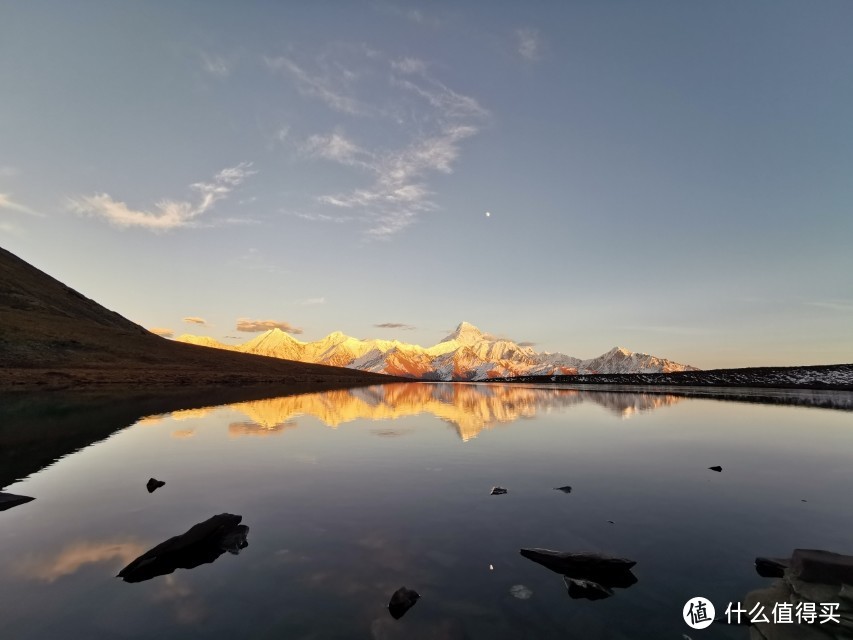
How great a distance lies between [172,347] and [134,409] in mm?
151777

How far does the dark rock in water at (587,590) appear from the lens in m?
11.1

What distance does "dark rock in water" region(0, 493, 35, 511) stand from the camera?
1805 centimetres

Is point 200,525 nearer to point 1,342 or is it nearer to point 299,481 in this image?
point 299,481

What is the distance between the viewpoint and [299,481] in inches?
889

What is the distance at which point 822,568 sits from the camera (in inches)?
428

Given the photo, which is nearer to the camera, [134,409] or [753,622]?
[753,622]

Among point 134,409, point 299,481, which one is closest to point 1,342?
point 134,409

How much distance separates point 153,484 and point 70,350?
132648 millimetres

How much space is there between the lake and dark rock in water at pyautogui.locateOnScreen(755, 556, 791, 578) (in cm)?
49

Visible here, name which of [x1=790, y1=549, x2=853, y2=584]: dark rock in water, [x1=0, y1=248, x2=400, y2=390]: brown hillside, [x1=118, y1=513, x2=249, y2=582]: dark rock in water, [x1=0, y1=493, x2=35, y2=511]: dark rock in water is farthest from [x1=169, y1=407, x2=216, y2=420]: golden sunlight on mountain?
[x1=790, y1=549, x2=853, y2=584]: dark rock in water

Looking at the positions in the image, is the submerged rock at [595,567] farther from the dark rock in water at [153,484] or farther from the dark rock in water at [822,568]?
the dark rock in water at [153,484]

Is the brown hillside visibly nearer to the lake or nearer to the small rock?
the lake

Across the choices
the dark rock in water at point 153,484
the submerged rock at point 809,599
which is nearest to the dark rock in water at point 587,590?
the submerged rock at point 809,599

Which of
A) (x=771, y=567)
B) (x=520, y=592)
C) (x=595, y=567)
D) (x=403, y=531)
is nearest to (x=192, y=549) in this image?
(x=403, y=531)
